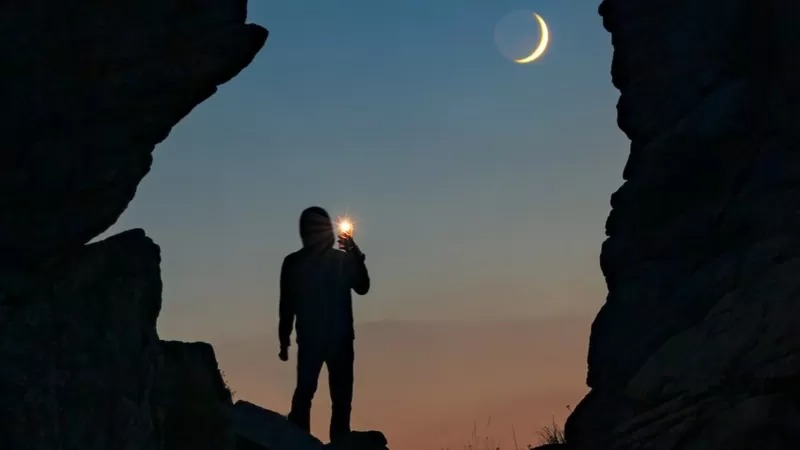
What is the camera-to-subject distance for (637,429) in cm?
1223

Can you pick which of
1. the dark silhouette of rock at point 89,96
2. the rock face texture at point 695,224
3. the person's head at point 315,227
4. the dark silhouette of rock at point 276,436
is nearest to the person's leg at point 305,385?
the dark silhouette of rock at point 276,436

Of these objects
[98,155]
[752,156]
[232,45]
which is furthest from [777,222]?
[98,155]

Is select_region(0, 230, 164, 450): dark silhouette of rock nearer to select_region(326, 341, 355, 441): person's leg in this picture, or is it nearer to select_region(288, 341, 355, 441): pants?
select_region(288, 341, 355, 441): pants

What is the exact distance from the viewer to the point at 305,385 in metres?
14.8

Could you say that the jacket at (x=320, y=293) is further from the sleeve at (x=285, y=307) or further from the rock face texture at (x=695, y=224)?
the rock face texture at (x=695, y=224)

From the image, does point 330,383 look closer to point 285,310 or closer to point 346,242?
point 285,310

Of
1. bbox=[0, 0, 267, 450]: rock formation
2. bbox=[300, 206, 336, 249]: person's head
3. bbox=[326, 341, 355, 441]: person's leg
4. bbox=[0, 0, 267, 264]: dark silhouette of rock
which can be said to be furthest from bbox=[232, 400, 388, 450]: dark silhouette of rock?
bbox=[0, 0, 267, 264]: dark silhouette of rock

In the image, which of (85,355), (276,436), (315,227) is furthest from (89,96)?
(315,227)

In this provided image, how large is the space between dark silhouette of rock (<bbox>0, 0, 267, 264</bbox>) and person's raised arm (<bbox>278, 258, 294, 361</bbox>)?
559cm

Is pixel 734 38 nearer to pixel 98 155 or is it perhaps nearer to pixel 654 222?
pixel 654 222

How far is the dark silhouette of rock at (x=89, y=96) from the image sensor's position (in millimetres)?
8695

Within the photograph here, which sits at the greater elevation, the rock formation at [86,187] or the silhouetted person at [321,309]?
the silhouetted person at [321,309]

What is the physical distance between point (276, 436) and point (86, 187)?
4.93 metres

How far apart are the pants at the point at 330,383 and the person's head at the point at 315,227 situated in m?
1.28
